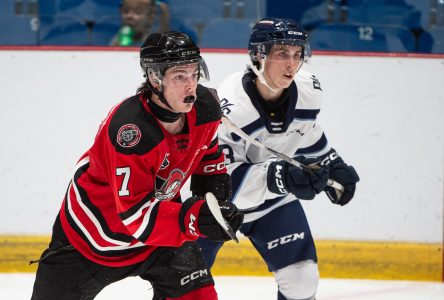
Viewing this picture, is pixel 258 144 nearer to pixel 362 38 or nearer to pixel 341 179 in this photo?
pixel 341 179

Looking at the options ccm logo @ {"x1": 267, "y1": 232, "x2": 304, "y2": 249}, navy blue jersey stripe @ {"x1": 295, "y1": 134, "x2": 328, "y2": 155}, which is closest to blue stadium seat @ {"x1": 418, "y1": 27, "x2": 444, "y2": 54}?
navy blue jersey stripe @ {"x1": 295, "y1": 134, "x2": 328, "y2": 155}

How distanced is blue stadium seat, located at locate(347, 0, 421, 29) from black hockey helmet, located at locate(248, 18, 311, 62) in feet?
4.85

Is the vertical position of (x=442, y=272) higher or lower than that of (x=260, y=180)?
lower

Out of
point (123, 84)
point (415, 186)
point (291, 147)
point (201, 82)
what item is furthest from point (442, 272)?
point (201, 82)

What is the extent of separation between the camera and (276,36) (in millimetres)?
3217

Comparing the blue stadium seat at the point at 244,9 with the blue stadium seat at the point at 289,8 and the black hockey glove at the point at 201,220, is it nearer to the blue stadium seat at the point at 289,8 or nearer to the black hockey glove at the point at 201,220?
the blue stadium seat at the point at 289,8

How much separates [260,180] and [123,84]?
1.54m

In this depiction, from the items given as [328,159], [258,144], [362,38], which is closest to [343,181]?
[328,159]

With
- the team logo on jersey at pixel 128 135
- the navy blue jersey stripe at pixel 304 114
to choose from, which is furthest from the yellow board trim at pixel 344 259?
the team logo on jersey at pixel 128 135

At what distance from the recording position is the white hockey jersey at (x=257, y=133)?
3191mm

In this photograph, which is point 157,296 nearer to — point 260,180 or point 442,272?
point 260,180

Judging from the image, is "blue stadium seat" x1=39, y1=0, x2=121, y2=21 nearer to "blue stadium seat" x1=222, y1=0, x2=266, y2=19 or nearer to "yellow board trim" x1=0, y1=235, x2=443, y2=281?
"blue stadium seat" x1=222, y1=0, x2=266, y2=19

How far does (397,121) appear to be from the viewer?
444 cm

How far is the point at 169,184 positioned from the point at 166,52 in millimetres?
413
